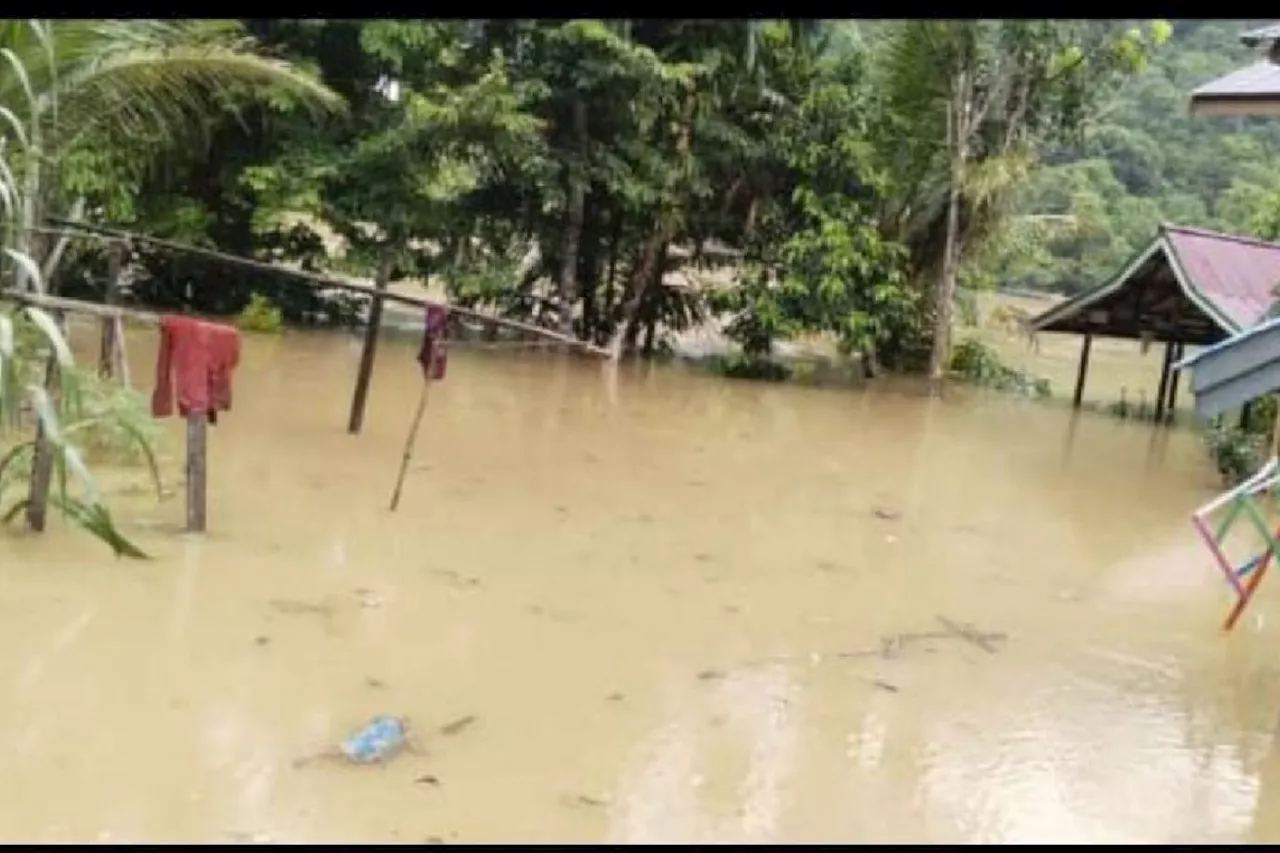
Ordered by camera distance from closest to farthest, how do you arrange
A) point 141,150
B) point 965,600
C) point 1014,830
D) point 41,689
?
1. point 1014,830
2. point 41,689
3. point 965,600
4. point 141,150

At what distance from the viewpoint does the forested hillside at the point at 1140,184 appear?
14.1 metres

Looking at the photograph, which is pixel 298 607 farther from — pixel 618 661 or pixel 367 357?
pixel 367 357

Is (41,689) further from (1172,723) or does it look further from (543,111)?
(543,111)

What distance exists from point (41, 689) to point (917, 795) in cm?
236

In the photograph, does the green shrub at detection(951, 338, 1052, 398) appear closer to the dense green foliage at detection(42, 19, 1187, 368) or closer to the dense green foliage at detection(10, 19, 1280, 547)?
the dense green foliage at detection(10, 19, 1280, 547)

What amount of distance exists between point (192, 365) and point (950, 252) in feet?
30.0

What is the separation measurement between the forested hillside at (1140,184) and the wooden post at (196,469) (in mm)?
9742

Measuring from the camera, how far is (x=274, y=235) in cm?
1347

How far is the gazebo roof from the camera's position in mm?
10867

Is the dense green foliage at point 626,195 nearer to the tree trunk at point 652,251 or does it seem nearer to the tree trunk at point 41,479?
the tree trunk at point 652,251

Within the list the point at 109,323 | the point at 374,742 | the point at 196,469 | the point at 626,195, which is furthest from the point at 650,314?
the point at 374,742

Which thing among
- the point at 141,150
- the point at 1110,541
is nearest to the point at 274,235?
the point at 141,150

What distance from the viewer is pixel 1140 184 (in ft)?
51.0

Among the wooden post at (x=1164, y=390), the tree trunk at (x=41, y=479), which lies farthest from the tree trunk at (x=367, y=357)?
the wooden post at (x=1164, y=390)
